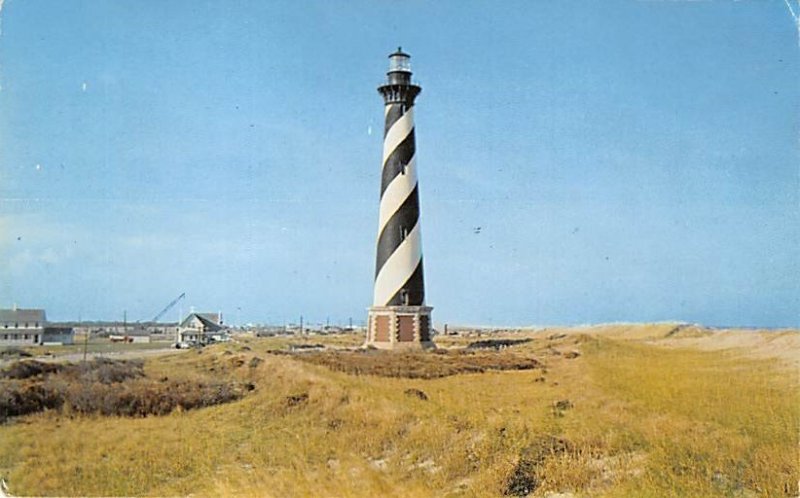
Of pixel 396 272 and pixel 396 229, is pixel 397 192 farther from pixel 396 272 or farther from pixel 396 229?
pixel 396 272

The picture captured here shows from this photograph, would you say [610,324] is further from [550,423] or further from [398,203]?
[398,203]

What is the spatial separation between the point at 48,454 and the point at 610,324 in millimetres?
7711

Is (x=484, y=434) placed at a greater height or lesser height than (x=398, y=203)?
lesser

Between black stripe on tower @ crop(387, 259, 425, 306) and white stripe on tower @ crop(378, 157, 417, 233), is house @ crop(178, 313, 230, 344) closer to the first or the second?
black stripe on tower @ crop(387, 259, 425, 306)

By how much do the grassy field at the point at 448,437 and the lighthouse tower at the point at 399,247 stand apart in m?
5.10

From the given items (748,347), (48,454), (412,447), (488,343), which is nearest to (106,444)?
(48,454)

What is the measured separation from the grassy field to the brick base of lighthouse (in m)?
4.99

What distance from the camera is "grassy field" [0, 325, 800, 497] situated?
624 cm

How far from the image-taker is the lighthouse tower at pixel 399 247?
1397 centimetres

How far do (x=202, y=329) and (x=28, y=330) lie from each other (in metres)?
2.21

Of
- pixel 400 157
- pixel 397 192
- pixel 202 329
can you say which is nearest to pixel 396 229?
pixel 397 192

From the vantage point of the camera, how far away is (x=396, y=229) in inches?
567

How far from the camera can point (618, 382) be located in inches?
322

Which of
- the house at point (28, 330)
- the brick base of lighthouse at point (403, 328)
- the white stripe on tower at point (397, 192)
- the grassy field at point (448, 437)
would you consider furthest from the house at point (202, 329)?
the white stripe on tower at point (397, 192)
